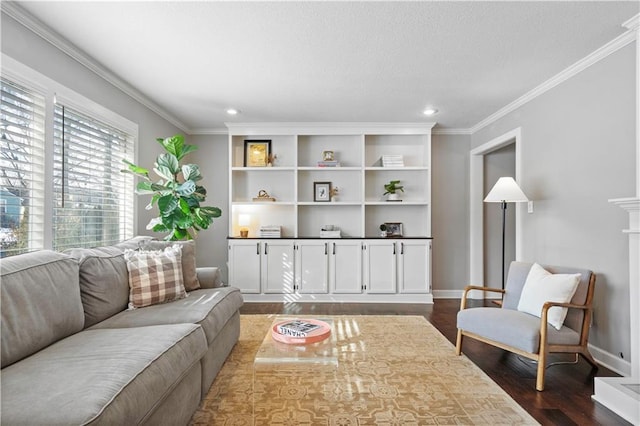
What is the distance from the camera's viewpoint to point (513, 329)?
2398mm

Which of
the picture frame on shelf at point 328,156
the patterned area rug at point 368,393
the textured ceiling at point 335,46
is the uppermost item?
the textured ceiling at point 335,46

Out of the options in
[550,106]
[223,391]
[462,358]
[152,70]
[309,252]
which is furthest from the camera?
[309,252]

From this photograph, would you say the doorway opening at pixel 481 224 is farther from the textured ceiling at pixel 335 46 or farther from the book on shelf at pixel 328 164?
the book on shelf at pixel 328 164

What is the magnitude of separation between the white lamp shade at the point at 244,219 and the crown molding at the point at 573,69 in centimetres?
359

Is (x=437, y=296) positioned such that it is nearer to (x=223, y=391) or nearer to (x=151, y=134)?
(x=223, y=391)

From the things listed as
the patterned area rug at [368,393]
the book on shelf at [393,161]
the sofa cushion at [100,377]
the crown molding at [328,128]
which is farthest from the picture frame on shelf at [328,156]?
the sofa cushion at [100,377]

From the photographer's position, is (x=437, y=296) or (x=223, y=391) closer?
(x=223, y=391)

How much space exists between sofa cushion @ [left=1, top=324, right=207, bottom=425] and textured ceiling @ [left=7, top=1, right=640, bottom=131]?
1972mm

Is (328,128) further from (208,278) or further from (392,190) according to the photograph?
(208,278)

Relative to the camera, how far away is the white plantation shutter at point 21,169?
2.15 m

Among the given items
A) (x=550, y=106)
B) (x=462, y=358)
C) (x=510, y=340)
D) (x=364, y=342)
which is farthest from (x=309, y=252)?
(x=550, y=106)

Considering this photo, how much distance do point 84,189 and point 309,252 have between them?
8.80ft

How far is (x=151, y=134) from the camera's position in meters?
4.03

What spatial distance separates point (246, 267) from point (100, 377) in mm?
3408
